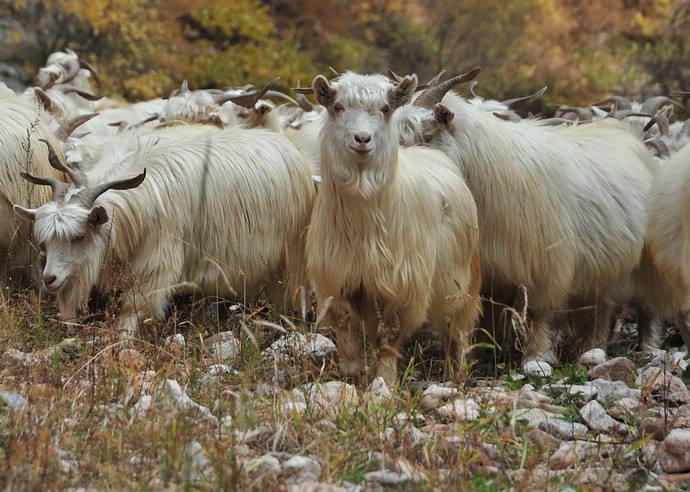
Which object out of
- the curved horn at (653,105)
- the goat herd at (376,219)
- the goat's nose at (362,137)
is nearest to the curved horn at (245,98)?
the goat herd at (376,219)

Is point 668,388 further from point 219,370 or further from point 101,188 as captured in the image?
point 101,188

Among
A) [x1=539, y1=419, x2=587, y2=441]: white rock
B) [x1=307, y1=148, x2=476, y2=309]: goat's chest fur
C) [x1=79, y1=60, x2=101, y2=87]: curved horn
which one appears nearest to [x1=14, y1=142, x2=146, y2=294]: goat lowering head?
[x1=307, y1=148, x2=476, y2=309]: goat's chest fur

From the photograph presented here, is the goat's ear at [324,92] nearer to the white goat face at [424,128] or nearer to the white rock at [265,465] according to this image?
Result: the white goat face at [424,128]

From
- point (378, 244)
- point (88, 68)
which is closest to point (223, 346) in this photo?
point (378, 244)

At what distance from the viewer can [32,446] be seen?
4.07 meters

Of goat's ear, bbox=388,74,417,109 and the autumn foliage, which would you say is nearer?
goat's ear, bbox=388,74,417,109

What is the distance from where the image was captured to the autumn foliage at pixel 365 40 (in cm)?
1903

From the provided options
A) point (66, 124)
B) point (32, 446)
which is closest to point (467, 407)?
point (32, 446)

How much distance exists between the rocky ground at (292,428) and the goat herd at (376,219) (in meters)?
0.64

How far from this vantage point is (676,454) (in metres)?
4.44

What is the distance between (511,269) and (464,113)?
104 centimetres

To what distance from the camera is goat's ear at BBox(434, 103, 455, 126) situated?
7.16 meters

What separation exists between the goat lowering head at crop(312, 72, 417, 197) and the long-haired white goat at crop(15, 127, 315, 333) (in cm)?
109

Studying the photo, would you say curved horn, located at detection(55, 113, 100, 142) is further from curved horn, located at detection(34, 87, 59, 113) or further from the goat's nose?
the goat's nose
